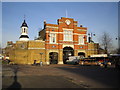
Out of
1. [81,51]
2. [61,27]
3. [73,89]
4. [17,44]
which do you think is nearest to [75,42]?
[81,51]

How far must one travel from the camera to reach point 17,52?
149 ft

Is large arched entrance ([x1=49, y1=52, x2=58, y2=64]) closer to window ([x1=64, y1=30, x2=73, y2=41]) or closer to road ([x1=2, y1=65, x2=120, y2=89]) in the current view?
window ([x1=64, y1=30, x2=73, y2=41])

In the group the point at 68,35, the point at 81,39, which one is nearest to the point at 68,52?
the point at 81,39

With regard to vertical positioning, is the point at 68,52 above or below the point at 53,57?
above

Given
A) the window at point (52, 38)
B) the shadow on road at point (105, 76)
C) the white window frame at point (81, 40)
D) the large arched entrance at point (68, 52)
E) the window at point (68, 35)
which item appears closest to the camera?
the shadow on road at point (105, 76)

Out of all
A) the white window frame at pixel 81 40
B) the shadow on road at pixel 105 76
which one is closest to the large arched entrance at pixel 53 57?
the white window frame at pixel 81 40

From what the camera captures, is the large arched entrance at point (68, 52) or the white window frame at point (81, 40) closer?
Answer: the white window frame at point (81, 40)

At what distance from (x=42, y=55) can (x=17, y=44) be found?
27.1 ft

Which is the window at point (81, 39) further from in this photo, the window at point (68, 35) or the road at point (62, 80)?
the road at point (62, 80)

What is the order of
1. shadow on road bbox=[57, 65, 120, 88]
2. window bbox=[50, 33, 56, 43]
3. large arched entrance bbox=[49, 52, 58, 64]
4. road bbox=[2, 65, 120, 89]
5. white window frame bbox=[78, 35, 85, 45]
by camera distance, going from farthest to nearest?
1. large arched entrance bbox=[49, 52, 58, 64]
2. white window frame bbox=[78, 35, 85, 45]
3. window bbox=[50, 33, 56, 43]
4. shadow on road bbox=[57, 65, 120, 88]
5. road bbox=[2, 65, 120, 89]

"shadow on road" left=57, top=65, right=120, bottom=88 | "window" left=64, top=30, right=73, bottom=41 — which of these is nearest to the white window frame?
"window" left=64, top=30, right=73, bottom=41

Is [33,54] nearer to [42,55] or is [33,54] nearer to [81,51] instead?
[42,55]

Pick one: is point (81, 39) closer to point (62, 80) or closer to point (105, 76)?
point (105, 76)

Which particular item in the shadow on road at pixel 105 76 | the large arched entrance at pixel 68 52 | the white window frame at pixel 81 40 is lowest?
the shadow on road at pixel 105 76
